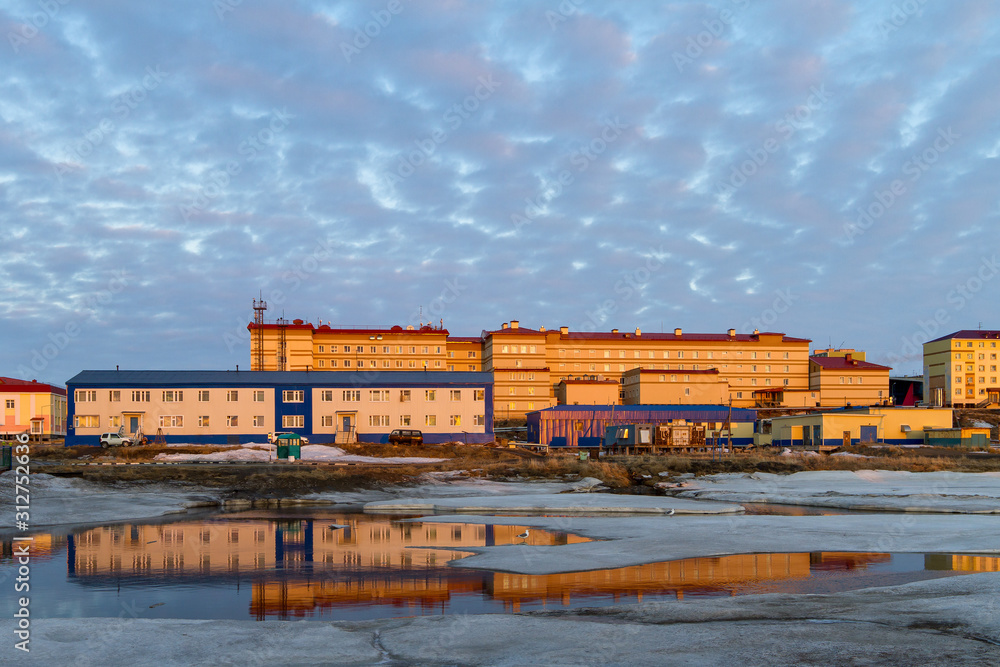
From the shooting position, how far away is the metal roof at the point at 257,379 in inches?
2744

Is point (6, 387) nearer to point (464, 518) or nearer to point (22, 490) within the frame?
point (22, 490)

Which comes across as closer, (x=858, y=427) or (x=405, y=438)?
(x=405, y=438)

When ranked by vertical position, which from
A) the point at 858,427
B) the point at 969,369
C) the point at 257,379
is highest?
the point at 969,369

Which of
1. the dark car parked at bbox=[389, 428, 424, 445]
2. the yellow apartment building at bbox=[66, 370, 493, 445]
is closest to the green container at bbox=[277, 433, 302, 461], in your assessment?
the dark car parked at bbox=[389, 428, 424, 445]

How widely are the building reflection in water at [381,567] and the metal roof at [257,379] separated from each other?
151 ft

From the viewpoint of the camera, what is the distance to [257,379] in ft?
236

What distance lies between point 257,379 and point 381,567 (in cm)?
5673

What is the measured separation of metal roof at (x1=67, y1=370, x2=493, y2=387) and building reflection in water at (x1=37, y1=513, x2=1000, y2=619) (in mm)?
45995

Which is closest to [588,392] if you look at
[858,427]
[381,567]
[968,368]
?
[858,427]

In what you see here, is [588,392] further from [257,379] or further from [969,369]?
[969,369]

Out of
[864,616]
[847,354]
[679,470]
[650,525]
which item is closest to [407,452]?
[679,470]

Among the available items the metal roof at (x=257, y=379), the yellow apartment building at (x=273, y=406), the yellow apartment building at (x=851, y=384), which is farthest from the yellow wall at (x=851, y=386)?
the yellow apartment building at (x=273, y=406)

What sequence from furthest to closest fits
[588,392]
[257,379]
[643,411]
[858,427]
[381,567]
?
[588,392] → [643,411] → [858,427] → [257,379] → [381,567]

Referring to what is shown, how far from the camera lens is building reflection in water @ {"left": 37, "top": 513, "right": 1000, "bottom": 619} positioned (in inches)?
607
